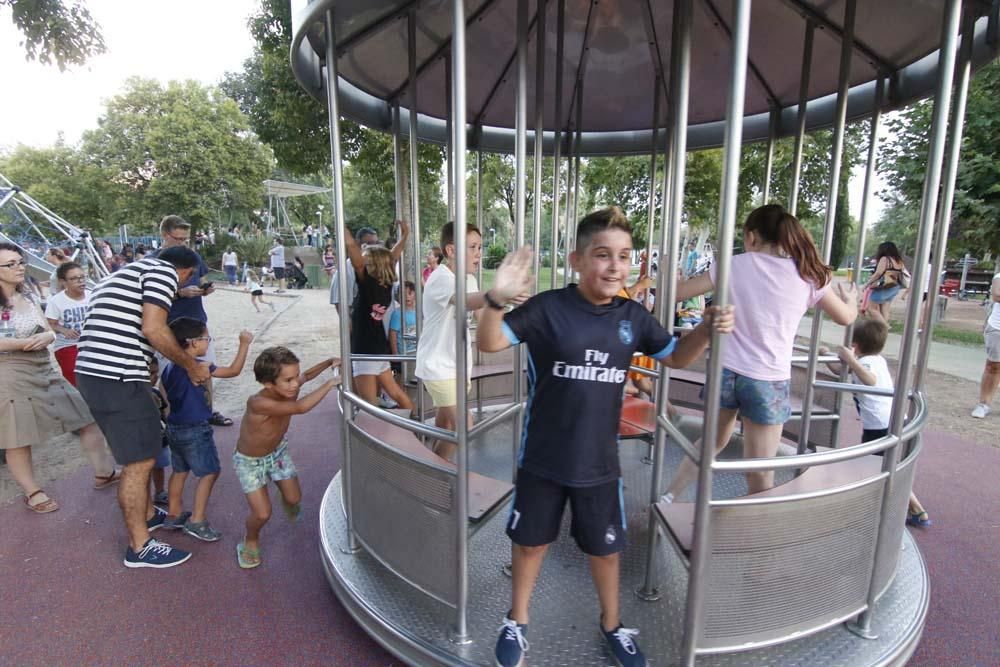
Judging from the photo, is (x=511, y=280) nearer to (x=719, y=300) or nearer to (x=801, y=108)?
(x=719, y=300)

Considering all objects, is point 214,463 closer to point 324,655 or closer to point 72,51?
point 324,655

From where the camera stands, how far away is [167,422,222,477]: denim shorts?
3.28 metres

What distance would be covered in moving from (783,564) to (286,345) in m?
9.42

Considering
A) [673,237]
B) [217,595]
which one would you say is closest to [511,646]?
[217,595]

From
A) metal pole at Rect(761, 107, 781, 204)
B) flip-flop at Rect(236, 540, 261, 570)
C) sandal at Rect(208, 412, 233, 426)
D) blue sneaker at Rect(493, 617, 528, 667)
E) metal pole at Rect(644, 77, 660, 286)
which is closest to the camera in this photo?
blue sneaker at Rect(493, 617, 528, 667)

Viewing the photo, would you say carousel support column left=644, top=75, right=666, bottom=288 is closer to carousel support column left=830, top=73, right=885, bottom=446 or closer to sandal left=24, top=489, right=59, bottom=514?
carousel support column left=830, top=73, right=885, bottom=446

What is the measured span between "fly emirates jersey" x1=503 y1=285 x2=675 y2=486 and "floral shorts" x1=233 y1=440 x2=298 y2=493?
1.70 meters

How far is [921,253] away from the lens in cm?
215

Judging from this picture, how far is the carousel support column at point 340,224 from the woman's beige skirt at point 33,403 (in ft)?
7.95

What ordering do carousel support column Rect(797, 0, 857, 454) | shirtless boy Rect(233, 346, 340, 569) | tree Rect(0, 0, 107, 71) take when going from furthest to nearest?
1. tree Rect(0, 0, 107, 71)
2. carousel support column Rect(797, 0, 857, 454)
3. shirtless boy Rect(233, 346, 340, 569)

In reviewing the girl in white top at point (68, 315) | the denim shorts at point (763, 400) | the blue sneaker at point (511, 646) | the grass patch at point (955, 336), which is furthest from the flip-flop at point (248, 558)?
the grass patch at point (955, 336)

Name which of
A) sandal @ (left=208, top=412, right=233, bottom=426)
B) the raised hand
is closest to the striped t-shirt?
the raised hand

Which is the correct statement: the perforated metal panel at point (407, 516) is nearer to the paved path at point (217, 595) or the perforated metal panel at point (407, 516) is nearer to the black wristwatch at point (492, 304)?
the paved path at point (217, 595)

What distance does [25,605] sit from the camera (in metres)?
2.78
